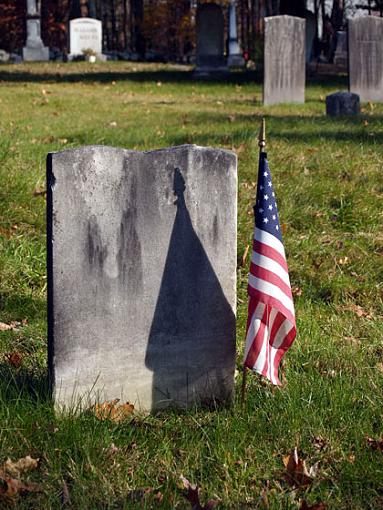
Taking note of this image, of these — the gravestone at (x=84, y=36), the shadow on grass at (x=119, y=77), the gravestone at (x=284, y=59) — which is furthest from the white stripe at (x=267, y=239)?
the gravestone at (x=84, y=36)

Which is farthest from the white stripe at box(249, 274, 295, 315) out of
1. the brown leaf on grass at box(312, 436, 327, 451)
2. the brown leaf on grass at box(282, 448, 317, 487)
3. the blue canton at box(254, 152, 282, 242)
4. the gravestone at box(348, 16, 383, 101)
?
the gravestone at box(348, 16, 383, 101)

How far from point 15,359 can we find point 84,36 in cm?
2889

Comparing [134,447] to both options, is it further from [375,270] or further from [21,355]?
[375,270]

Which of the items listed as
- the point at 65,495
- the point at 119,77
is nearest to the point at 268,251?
the point at 65,495

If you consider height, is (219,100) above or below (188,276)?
above

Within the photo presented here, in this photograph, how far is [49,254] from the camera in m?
3.48

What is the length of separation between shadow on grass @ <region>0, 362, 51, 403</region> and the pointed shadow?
1.53 feet

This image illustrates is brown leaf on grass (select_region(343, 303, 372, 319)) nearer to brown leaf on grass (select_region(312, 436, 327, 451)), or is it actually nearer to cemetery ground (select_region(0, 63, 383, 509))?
cemetery ground (select_region(0, 63, 383, 509))

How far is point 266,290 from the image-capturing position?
3.75 m

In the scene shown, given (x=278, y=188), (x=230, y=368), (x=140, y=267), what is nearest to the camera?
(x=140, y=267)

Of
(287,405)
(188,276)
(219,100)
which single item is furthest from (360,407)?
(219,100)

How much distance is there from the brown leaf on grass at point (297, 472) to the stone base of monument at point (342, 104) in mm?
10426

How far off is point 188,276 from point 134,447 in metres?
0.78

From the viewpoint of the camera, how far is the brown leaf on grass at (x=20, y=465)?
317cm
